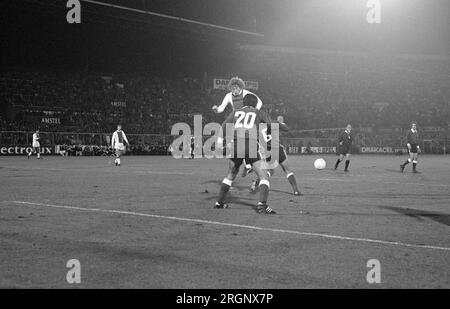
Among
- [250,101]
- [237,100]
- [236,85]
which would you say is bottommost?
[250,101]

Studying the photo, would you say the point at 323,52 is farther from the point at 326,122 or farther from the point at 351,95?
the point at 326,122

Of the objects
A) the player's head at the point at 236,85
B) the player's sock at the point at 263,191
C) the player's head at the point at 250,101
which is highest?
the player's head at the point at 236,85

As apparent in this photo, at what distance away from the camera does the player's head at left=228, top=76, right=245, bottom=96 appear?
11.1 m

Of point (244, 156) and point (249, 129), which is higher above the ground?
point (249, 129)

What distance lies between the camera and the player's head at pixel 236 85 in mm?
11117

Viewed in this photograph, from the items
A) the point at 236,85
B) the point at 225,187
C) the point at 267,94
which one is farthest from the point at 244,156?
the point at 267,94

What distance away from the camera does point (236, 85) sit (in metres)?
11.2

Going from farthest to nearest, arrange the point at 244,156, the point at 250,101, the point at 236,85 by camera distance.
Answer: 1. the point at 236,85
2. the point at 244,156
3. the point at 250,101

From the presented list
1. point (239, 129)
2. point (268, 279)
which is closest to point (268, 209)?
point (239, 129)

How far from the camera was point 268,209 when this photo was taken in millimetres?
10016

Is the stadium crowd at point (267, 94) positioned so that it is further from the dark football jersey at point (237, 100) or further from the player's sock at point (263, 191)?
the player's sock at point (263, 191)

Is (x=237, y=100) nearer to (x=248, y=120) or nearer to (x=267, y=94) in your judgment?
(x=248, y=120)

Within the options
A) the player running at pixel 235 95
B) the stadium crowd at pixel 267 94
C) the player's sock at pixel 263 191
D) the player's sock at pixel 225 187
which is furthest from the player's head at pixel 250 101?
the stadium crowd at pixel 267 94

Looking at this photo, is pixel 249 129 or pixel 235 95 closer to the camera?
pixel 249 129
